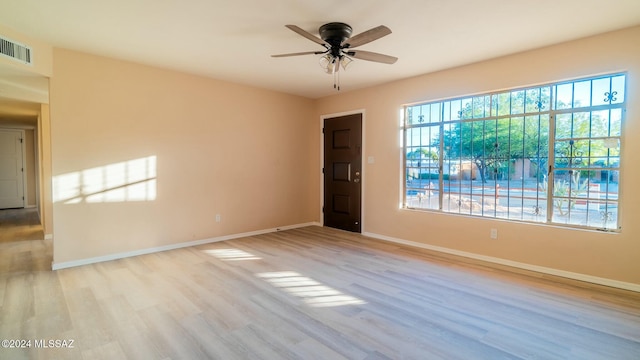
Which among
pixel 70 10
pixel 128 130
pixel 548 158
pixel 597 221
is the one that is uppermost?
pixel 70 10

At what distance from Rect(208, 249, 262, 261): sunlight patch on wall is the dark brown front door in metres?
2.17

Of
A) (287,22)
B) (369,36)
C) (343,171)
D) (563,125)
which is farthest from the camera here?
(343,171)

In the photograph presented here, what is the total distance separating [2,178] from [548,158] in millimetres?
12276

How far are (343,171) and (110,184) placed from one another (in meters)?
3.72

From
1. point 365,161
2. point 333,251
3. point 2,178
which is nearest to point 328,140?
point 365,161

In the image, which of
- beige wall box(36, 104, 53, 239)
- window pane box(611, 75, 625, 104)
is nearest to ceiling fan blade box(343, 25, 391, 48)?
window pane box(611, 75, 625, 104)

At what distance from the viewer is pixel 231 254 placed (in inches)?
165

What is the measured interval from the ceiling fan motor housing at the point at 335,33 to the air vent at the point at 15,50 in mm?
3161

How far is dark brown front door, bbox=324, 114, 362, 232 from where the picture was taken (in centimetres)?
552

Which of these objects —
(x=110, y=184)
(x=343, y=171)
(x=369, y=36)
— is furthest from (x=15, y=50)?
(x=343, y=171)

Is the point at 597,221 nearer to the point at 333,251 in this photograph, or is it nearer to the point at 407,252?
the point at 407,252

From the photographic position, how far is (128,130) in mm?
4000

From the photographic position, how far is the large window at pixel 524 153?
321 cm

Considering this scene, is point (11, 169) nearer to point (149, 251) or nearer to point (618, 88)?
point (149, 251)
